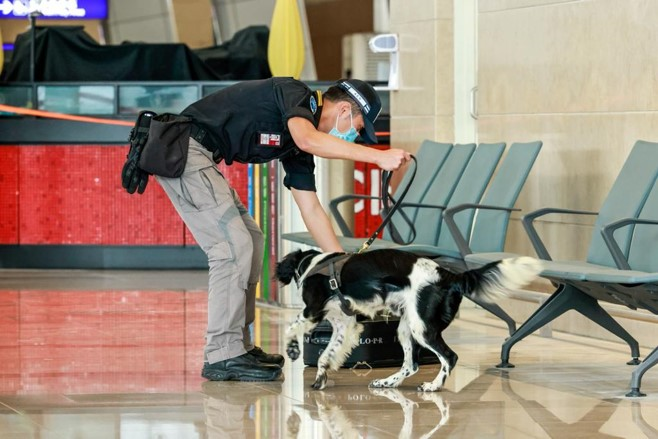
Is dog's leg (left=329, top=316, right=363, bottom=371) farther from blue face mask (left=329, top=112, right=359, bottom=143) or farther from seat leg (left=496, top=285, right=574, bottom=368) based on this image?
seat leg (left=496, top=285, right=574, bottom=368)

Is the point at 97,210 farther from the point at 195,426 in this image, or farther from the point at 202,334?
the point at 195,426

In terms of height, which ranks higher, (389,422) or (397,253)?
(397,253)

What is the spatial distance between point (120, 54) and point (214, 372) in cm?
1034

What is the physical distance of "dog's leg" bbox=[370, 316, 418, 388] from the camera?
5.79m

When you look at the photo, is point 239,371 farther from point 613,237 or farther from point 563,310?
point 613,237

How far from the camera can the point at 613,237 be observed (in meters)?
6.15

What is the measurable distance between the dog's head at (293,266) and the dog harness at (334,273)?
108 mm

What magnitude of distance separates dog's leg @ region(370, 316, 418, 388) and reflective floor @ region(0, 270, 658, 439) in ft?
0.22

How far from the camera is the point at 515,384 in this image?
236 inches

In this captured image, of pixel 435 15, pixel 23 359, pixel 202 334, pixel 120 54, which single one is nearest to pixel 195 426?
pixel 23 359

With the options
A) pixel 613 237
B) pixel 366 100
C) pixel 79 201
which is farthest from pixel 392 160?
pixel 79 201

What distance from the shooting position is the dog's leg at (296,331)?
5645 mm

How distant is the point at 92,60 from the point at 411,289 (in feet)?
34.4

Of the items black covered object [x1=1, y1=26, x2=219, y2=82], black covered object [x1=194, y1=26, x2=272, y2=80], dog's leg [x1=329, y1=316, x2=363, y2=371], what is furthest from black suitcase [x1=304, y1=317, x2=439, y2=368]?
black covered object [x1=194, y1=26, x2=272, y2=80]
